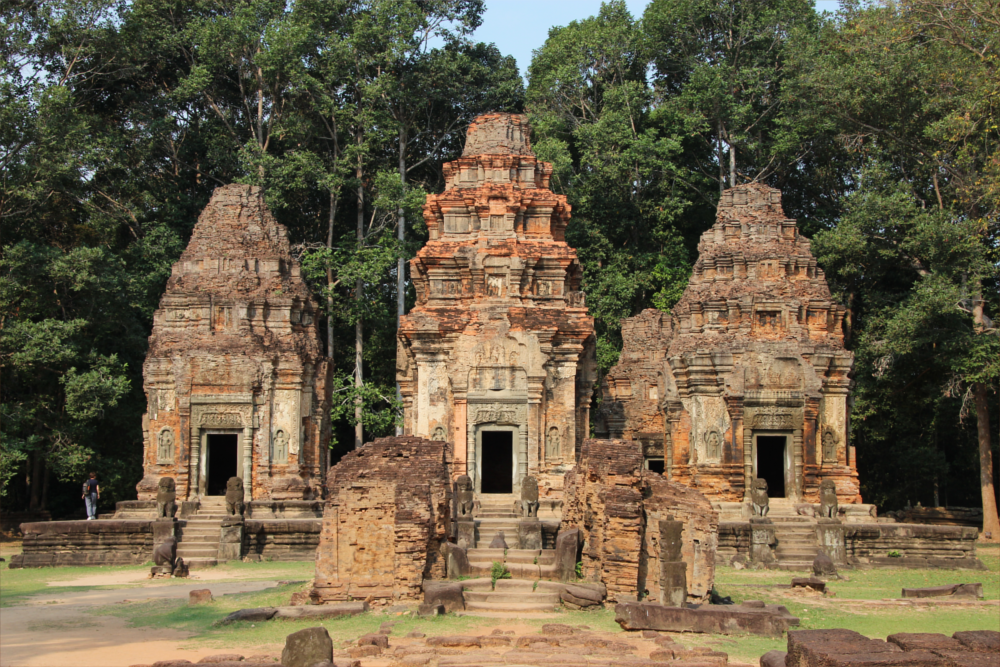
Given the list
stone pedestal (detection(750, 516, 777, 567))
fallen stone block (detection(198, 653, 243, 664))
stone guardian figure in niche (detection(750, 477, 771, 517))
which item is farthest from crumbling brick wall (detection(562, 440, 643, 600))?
stone guardian figure in niche (detection(750, 477, 771, 517))

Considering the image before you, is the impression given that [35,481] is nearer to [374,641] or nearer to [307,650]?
[374,641]

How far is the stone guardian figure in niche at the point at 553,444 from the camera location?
20312 millimetres

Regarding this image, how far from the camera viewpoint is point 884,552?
18.6 m

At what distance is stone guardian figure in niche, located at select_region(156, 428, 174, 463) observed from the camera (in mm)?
21703

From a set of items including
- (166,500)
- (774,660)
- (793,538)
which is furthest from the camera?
(793,538)

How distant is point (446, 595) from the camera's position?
11734mm

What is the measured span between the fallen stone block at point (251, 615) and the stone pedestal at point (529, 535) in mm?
5913

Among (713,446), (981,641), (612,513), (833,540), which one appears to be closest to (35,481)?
(713,446)

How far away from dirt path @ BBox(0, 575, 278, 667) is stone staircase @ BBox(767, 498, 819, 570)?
9783 millimetres

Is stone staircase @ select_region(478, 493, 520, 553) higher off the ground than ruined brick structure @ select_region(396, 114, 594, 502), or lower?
lower

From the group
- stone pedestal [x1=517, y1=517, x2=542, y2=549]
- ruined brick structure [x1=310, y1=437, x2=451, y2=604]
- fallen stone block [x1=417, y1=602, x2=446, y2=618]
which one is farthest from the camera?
stone pedestal [x1=517, y1=517, x2=542, y2=549]

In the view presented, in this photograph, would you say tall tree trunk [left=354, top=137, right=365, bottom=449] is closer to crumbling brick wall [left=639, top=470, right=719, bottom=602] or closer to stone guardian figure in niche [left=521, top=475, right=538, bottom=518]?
stone guardian figure in niche [left=521, top=475, right=538, bottom=518]

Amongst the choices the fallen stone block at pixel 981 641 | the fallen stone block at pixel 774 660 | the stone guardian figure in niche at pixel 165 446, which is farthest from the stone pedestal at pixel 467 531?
the fallen stone block at pixel 981 641

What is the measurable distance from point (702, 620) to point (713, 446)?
10947 millimetres
